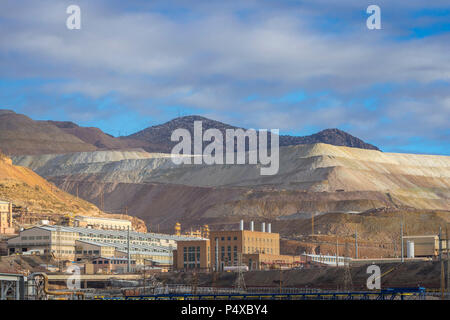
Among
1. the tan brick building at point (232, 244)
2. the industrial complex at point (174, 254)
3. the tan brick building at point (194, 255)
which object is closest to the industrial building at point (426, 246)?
the industrial complex at point (174, 254)

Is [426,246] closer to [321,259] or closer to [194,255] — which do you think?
[321,259]

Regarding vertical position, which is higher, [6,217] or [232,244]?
[6,217]

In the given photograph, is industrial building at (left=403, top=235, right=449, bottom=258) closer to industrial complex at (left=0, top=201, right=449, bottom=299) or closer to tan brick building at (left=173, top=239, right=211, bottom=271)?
industrial complex at (left=0, top=201, right=449, bottom=299)

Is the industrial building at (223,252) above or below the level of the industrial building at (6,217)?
below

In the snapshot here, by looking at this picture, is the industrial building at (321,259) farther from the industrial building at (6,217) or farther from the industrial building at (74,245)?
the industrial building at (6,217)

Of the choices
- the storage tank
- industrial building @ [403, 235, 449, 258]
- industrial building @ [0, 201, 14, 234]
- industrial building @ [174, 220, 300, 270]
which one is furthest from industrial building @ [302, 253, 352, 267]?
industrial building @ [0, 201, 14, 234]

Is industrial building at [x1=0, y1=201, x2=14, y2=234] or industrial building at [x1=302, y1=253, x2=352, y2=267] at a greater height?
industrial building at [x1=0, y1=201, x2=14, y2=234]

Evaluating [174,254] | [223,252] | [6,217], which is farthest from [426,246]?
[6,217]

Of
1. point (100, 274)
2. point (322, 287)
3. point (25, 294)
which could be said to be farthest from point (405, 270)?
point (25, 294)
